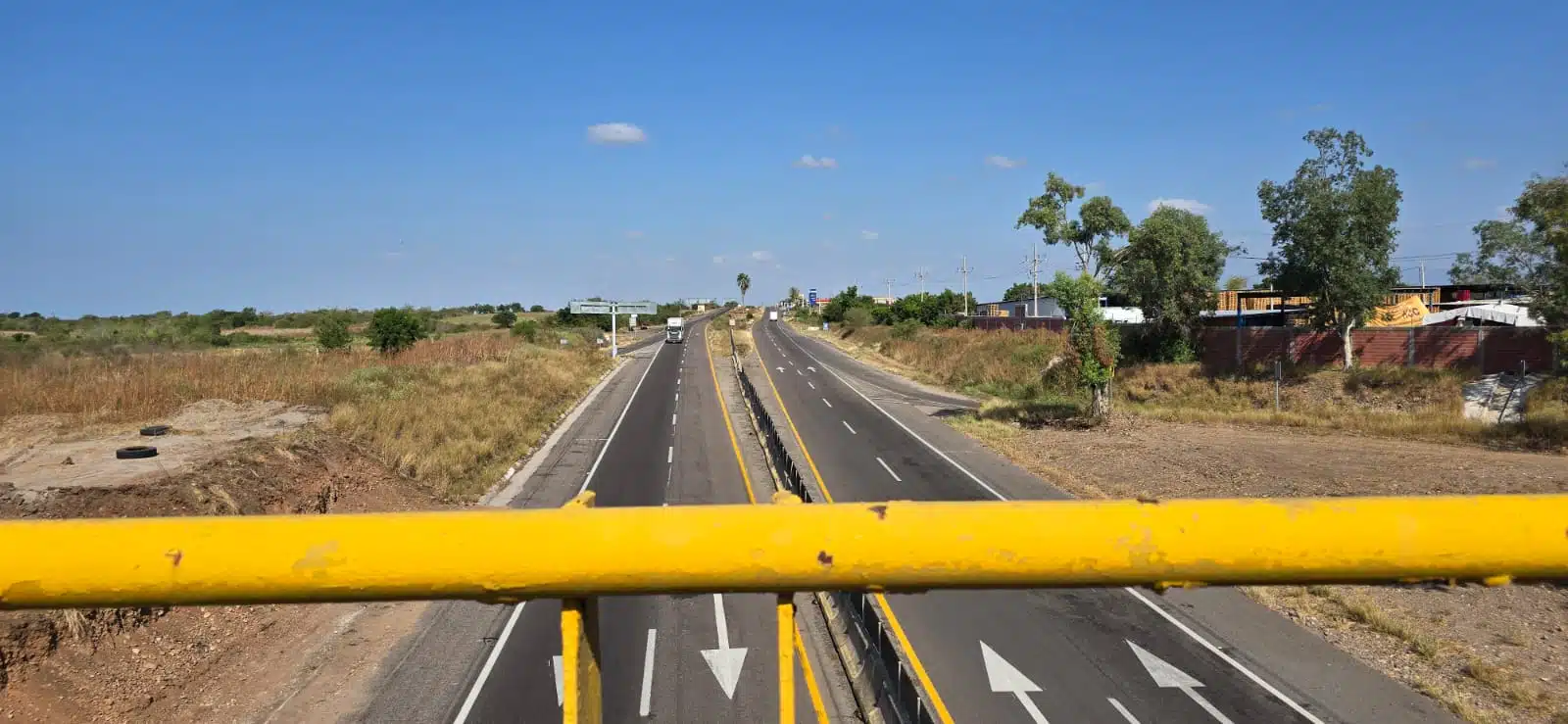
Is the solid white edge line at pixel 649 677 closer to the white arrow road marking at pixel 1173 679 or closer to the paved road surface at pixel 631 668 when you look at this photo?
the paved road surface at pixel 631 668

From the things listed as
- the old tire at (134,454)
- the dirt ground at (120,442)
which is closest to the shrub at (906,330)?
the dirt ground at (120,442)

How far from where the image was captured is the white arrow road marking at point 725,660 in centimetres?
1047

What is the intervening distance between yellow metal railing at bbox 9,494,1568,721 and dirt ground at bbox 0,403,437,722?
7213mm

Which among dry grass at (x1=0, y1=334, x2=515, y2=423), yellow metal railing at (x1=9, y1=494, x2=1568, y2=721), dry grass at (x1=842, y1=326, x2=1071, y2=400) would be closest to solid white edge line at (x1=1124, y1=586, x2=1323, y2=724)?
yellow metal railing at (x1=9, y1=494, x2=1568, y2=721)

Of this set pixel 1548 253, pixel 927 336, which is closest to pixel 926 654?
pixel 1548 253

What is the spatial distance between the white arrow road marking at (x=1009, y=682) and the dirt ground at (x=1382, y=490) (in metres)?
4.48

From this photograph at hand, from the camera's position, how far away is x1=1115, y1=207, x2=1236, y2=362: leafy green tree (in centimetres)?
3628

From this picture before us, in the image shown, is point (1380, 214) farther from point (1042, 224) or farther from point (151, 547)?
point (151, 547)

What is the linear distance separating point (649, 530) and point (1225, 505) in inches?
49.7

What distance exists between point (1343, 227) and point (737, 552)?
126 feet

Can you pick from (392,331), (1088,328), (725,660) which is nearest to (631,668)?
(725,660)

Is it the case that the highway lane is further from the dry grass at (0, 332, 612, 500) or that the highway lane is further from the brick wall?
the brick wall

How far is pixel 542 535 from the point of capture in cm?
167

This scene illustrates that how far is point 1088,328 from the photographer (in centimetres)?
3078
